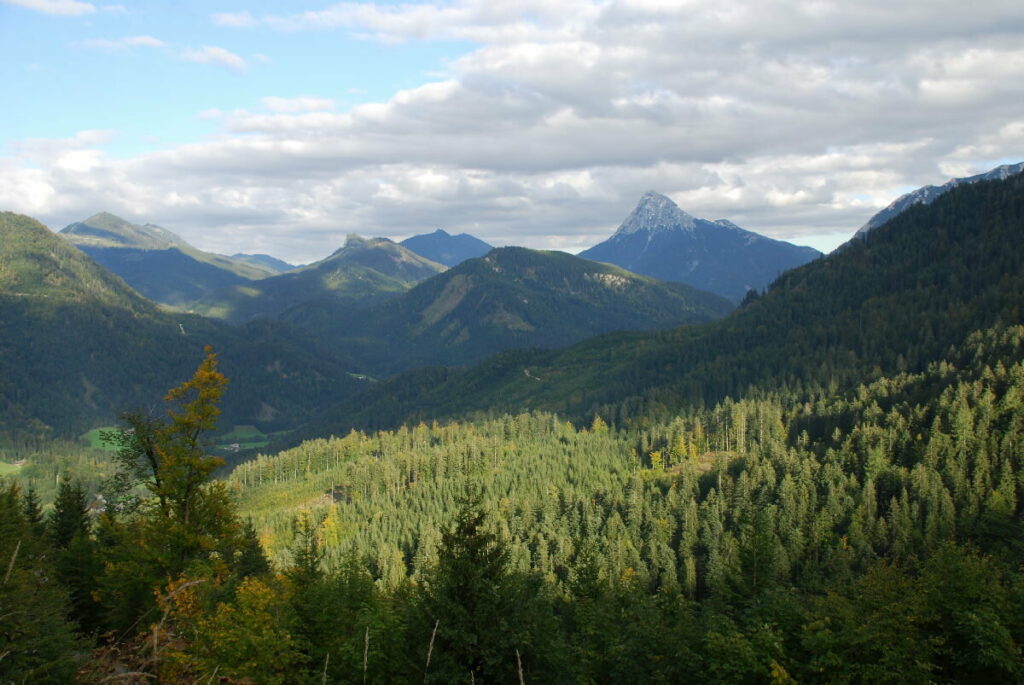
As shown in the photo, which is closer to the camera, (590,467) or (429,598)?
(429,598)

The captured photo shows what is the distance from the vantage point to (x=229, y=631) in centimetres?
2867

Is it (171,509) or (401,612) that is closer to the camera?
(401,612)

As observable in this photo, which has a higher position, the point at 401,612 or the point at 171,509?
the point at 171,509

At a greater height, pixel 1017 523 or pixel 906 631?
pixel 906 631

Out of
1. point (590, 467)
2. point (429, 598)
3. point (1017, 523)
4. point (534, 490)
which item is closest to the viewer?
point (429, 598)

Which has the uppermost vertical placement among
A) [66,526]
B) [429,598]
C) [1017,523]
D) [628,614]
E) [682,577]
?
[429,598]

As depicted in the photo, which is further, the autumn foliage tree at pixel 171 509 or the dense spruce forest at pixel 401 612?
the autumn foliage tree at pixel 171 509

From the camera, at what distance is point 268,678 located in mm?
28531

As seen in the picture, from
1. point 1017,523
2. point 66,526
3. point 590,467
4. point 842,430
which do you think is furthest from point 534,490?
point 66,526

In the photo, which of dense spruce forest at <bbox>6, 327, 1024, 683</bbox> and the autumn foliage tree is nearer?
dense spruce forest at <bbox>6, 327, 1024, 683</bbox>

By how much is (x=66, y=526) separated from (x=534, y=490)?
13119 cm

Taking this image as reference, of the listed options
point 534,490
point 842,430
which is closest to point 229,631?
point 534,490

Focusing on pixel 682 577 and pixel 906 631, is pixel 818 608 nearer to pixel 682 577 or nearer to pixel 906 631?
pixel 906 631

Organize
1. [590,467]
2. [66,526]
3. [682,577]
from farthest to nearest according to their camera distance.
Result: [590,467], [682,577], [66,526]
